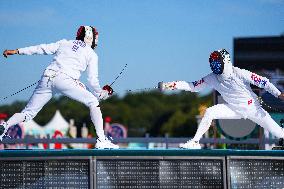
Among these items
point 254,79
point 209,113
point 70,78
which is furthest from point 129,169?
point 254,79

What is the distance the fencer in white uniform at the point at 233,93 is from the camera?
8961mm

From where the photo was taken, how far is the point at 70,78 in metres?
8.60

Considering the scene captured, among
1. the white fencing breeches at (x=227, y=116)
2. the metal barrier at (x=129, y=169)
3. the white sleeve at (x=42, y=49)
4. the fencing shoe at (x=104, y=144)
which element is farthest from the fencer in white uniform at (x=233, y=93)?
the metal barrier at (x=129, y=169)

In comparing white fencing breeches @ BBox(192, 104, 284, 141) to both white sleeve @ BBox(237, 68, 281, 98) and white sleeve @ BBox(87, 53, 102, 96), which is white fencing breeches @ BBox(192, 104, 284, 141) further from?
white sleeve @ BBox(87, 53, 102, 96)

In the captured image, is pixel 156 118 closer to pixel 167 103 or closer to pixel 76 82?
pixel 167 103

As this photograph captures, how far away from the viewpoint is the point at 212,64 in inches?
356

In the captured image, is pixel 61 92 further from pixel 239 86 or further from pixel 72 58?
pixel 239 86

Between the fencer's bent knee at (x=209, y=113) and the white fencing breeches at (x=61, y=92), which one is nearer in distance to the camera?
the white fencing breeches at (x=61, y=92)

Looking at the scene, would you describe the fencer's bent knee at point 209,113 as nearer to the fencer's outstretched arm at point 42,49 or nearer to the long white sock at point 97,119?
the long white sock at point 97,119

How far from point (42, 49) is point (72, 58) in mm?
380

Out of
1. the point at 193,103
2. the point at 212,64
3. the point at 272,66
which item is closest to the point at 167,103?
the point at 193,103

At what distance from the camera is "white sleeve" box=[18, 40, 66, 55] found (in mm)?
8719

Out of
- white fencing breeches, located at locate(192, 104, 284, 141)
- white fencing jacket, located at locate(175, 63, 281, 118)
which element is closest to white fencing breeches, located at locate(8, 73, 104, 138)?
white fencing breeches, located at locate(192, 104, 284, 141)

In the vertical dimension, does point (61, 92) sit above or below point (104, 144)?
above
